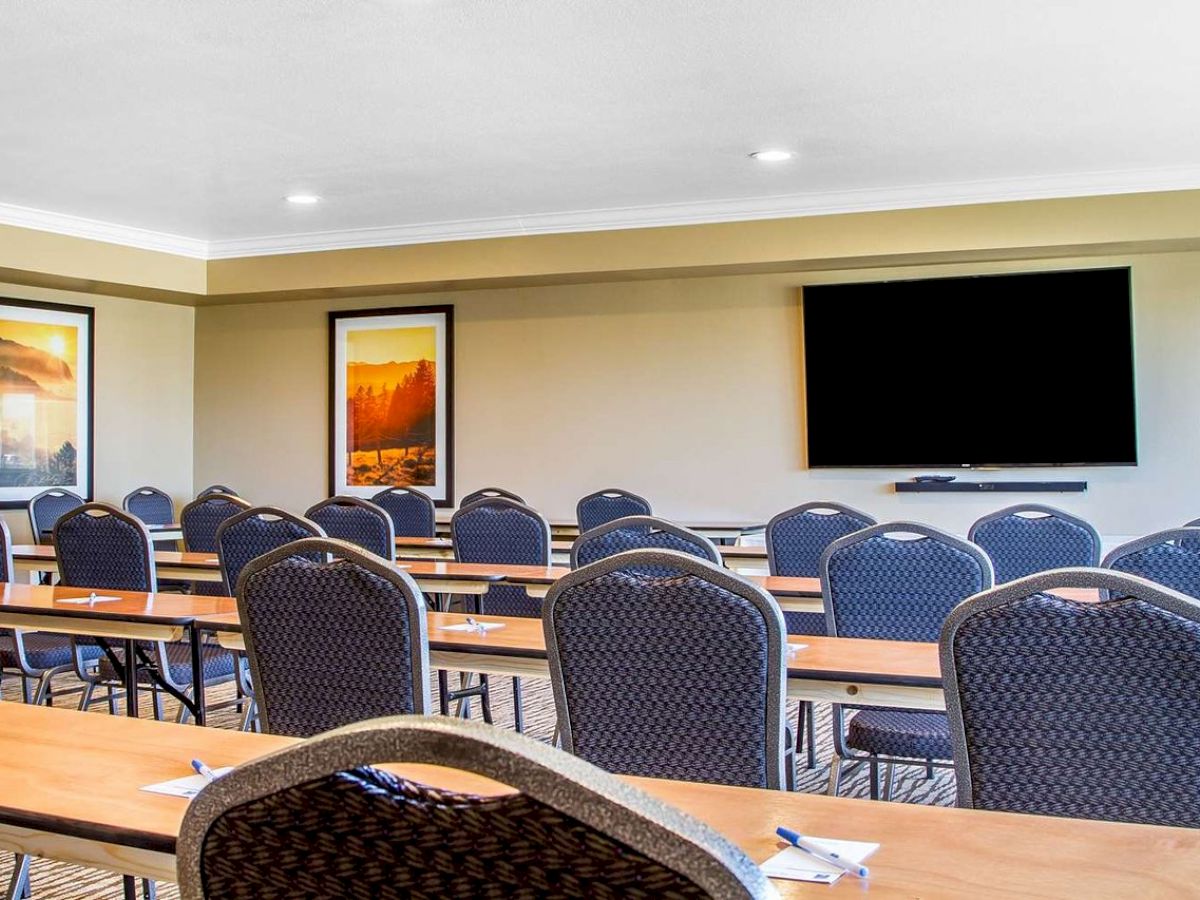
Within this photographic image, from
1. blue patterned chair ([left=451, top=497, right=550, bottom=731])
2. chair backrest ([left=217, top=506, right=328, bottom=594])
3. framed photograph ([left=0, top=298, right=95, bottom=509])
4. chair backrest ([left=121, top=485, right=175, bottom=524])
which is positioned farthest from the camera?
chair backrest ([left=121, top=485, right=175, bottom=524])

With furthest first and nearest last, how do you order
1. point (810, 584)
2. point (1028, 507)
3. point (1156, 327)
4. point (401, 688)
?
point (1156, 327) → point (1028, 507) → point (810, 584) → point (401, 688)

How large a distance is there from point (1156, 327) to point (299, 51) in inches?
199

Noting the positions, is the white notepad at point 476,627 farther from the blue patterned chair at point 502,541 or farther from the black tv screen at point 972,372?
the black tv screen at point 972,372

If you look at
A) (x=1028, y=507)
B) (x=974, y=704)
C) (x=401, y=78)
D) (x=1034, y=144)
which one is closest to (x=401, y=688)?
(x=974, y=704)

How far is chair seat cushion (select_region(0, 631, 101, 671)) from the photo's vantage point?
13.6 ft

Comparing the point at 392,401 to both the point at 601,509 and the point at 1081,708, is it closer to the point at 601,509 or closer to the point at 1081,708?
the point at 601,509

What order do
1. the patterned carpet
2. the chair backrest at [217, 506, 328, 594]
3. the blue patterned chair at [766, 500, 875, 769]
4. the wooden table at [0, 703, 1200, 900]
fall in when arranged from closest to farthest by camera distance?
the wooden table at [0, 703, 1200, 900], the patterned carpet, the chair backrest at [217, 506, 328, 594], the blue patterned chair at [766, 500, 875, 769]

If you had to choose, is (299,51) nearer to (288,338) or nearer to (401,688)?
(401,688)

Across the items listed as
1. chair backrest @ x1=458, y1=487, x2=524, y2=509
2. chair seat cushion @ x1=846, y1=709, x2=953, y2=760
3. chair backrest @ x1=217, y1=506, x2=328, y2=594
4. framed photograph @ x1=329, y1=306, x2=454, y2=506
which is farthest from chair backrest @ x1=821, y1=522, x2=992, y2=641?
framed photograph @ x1=329, y1=306, x2=454, y2=506

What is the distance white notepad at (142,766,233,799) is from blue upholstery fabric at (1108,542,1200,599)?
231 cm

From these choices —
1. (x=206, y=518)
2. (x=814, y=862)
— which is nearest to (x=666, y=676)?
(x=814, y=862)

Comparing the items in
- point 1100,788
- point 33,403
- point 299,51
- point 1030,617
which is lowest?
point 1100,788

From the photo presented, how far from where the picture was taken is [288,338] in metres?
8.84

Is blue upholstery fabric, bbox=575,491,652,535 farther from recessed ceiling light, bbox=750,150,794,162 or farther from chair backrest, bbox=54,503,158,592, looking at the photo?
chair backrest, bbox=54,503,158,592
